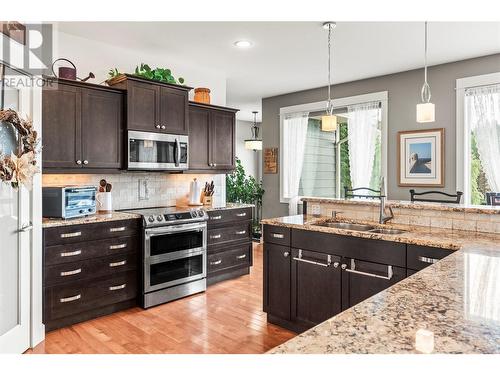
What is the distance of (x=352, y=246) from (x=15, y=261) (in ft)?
7.84

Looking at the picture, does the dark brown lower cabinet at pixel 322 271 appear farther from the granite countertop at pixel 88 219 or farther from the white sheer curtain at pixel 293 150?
the white sheer curtain at pixel 293 150

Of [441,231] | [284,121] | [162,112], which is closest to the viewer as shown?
[441,231]

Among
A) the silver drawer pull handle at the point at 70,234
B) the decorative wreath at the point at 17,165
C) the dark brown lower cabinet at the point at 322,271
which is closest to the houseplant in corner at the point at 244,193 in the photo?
the dark brown lower cabinet at the point at 322,271

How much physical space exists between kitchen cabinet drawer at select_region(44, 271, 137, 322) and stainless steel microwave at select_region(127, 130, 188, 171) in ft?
3.75

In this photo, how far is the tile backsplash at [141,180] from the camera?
370 cm

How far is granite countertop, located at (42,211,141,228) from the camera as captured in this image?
2939 millimetres

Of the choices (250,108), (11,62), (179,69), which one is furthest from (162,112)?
(250,108)

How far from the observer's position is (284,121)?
6555 mm

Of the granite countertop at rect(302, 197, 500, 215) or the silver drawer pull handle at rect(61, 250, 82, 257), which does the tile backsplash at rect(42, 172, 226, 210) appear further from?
the granite countertop at rect(302, 197, 500, 215)

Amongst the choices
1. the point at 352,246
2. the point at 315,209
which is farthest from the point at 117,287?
the point at 352,246

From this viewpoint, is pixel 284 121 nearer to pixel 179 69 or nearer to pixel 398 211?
pixel 179 69

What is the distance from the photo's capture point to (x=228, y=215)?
14.7ft

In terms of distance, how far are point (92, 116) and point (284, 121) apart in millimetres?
3781

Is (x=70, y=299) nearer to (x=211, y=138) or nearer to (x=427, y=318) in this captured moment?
(x=211, y=138)
